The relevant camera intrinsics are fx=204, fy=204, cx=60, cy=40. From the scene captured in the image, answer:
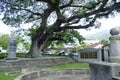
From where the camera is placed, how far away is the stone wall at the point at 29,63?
1434cm

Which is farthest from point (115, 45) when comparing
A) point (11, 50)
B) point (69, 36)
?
point (69, 36)

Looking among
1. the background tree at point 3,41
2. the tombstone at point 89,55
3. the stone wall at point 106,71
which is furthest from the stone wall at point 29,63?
the background tree at point 3,41

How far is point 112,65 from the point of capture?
571cm

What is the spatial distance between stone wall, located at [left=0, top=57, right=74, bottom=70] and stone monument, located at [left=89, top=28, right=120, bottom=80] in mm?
8382

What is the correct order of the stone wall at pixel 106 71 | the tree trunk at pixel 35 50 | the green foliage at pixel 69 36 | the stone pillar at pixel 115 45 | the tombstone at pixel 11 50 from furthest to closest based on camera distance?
the green foliage at pixel 69 36
the tree trunk at pixel 35 50
the tombstone at pixel 11 50
the stone pillar at pixel 115 45
the stone wall at pixel 106 71

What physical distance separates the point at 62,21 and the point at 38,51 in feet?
12.6

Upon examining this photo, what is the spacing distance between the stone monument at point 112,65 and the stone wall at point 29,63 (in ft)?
27.5

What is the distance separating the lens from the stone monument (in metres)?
5.68

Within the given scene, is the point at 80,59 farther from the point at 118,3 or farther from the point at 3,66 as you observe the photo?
the point at 3,66

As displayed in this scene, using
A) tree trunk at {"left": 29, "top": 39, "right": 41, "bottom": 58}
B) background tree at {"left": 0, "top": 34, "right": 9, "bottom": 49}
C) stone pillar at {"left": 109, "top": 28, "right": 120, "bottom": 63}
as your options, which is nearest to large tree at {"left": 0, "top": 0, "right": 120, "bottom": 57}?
tree trunk at {"left": 29, "top": 39, "right": 41, "bottom": 58}

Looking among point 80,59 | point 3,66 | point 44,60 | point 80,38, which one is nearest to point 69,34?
point 80,38

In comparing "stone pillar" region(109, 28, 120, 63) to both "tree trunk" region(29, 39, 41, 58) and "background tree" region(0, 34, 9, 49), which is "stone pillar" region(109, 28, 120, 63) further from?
"background tree" region(0, 34, 9, 49)

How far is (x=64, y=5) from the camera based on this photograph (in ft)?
65.2

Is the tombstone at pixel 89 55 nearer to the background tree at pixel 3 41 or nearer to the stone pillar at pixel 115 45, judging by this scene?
the stone pillar at pixel 115 45
